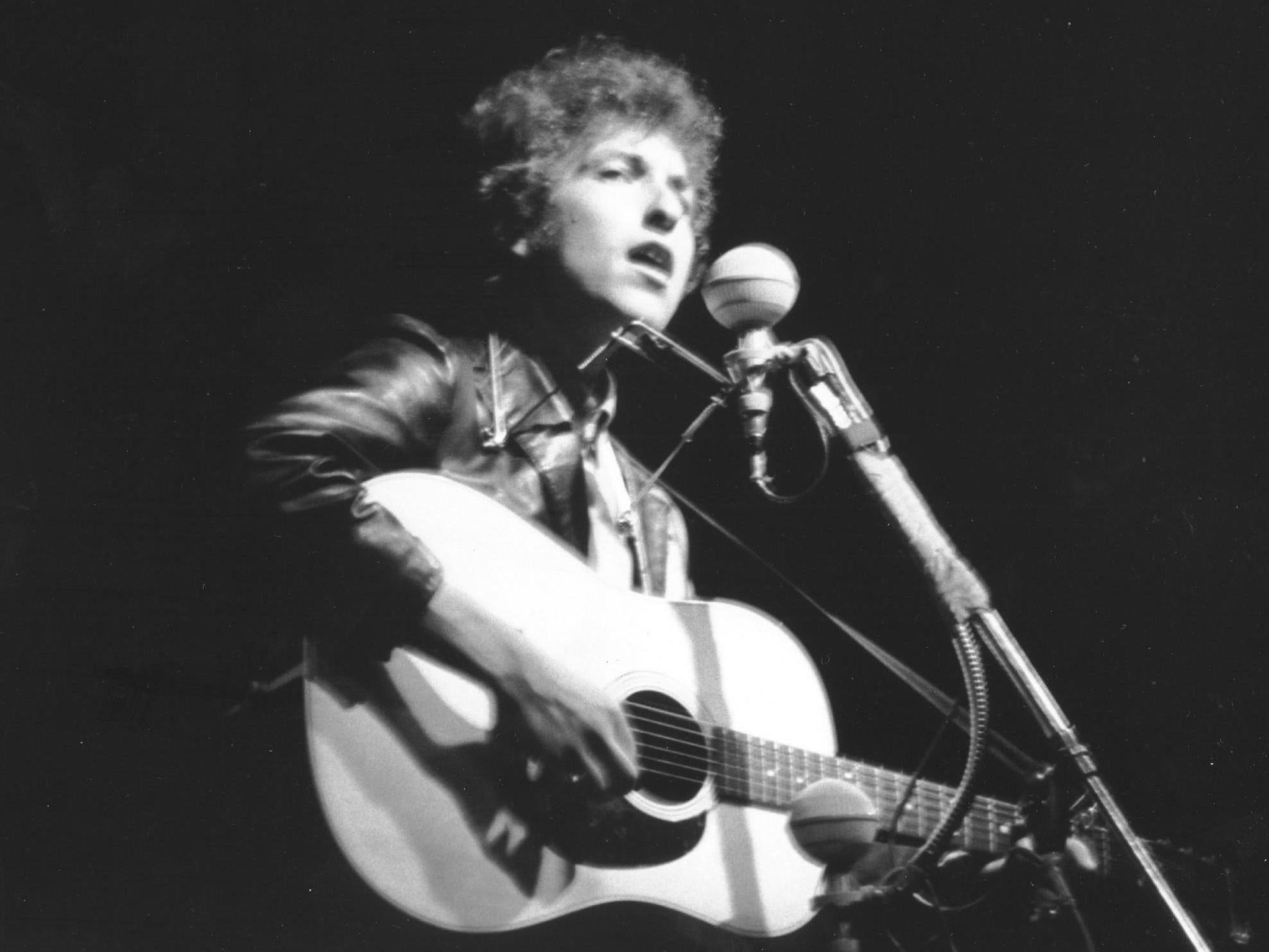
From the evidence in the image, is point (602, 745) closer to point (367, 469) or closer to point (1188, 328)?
point (367, 469)

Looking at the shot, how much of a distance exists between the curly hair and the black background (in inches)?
2.0

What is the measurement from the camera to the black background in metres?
1.63

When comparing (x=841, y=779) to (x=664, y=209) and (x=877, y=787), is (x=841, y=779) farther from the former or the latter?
(x=664, y=209)

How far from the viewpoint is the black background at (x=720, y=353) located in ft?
5.35

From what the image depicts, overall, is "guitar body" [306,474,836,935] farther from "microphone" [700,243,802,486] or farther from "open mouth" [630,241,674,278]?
"open mouth" [630,241,674,278]

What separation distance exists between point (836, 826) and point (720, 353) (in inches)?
34.4

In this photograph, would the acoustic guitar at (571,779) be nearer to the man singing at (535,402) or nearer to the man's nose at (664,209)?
the man singing at (535,402)

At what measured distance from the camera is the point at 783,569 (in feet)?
6.89

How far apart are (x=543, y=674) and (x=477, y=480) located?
302 mm

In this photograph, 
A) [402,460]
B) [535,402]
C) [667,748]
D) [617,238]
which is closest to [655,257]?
[617,238]

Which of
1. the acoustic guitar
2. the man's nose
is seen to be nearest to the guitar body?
the acoustic guitar

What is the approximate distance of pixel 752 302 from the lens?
1869 millimetres

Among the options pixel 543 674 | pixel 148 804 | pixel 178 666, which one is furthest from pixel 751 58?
pixel 148 804

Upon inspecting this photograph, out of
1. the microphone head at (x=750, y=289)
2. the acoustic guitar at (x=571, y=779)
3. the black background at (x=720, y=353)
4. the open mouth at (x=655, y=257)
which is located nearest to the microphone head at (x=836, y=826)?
the acoustic guitar at (x=571, y=779)
